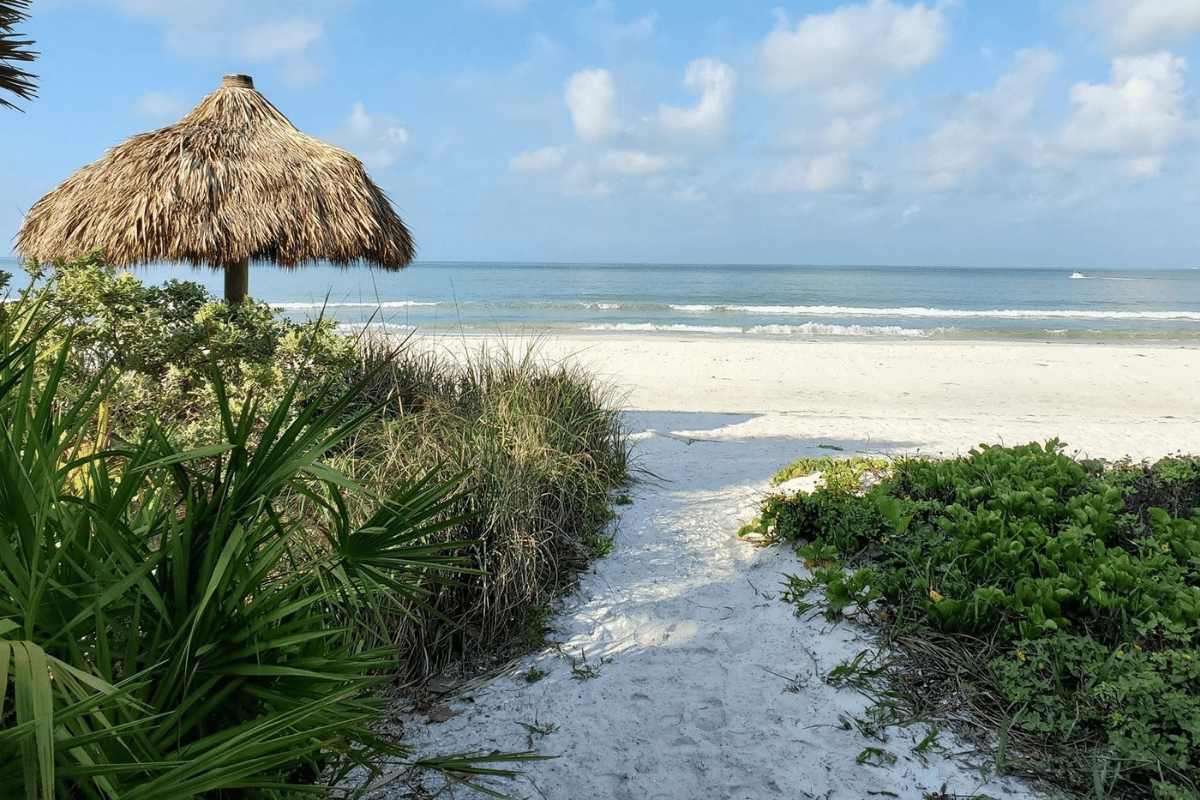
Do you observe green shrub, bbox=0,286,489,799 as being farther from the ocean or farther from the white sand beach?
the ocean

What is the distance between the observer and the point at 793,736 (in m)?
3.20

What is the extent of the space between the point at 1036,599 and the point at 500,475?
9.02 ft

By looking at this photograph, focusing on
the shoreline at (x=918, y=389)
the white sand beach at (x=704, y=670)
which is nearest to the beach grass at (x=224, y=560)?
the white sand beach at (x=704, y=670)

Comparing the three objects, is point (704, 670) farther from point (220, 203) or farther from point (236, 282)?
point (236, 282)

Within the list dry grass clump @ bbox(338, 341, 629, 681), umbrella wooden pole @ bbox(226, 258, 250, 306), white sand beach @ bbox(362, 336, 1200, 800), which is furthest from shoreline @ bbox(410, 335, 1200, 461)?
umbrella wooden pole @ bbox(226, 258, 250, 306)

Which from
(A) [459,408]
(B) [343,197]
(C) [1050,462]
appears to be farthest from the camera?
(B) [343,197]

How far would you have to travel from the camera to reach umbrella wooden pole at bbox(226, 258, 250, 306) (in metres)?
7.66

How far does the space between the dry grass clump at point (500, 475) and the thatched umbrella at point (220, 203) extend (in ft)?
4.80

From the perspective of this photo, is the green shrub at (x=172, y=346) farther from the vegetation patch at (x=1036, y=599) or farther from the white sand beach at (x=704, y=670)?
the vegetation patch at (x=1036, y=599)

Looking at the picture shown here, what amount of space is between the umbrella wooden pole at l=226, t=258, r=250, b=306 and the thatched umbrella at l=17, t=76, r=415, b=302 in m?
0.01

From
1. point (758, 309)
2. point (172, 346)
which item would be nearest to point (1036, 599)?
point (172, 346)

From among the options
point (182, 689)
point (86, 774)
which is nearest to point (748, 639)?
point (182, 689)

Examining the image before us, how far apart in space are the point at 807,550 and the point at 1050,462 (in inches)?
70.0

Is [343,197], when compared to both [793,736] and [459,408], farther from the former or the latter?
[793,736]
